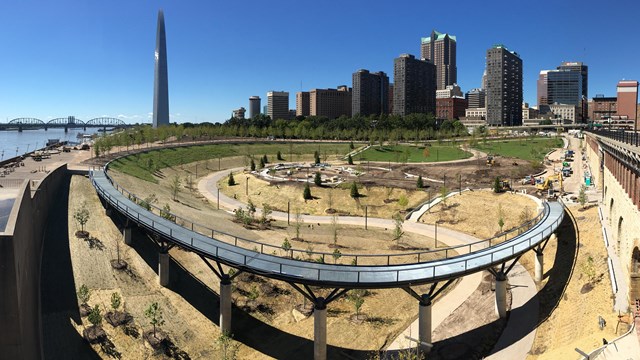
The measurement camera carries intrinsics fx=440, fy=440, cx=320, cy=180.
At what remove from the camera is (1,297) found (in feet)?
77.7

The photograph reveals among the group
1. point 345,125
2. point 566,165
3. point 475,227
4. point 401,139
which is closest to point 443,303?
point 475,227

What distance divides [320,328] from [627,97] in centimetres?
14567

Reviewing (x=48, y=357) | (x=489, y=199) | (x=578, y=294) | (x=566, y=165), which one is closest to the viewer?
(x=48, y=357)

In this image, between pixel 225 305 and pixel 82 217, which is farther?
pixel 82 217

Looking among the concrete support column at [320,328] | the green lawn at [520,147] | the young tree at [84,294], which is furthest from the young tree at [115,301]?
the green lawn at [520,147]

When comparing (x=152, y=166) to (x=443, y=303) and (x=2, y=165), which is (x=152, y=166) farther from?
(x=443, y=303)

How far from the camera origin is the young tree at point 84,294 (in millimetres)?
30817

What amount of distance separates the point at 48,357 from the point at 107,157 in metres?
60.8

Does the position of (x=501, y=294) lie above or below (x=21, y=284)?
below

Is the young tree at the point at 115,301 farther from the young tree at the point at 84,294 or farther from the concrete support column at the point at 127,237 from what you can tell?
the concrete support column at the point at 127,237

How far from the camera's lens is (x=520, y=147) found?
123000 millimetres

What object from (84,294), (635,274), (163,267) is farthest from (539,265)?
(84,294)

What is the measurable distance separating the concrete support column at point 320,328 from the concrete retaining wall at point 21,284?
16435 mm

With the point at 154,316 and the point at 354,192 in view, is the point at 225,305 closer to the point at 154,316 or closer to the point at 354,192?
the point at 154,316
